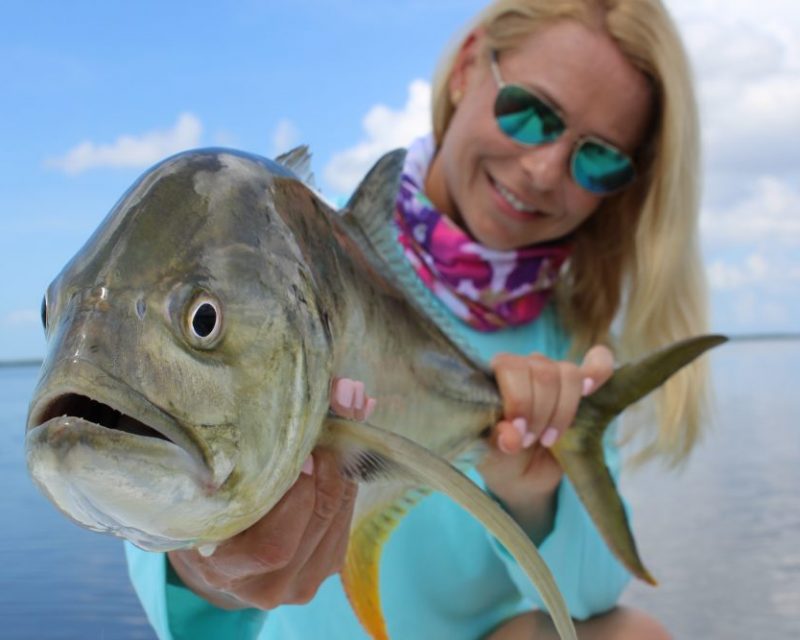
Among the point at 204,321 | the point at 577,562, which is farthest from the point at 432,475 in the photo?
the point at 577,562

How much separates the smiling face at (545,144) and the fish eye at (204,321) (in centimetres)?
176

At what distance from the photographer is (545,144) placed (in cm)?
264

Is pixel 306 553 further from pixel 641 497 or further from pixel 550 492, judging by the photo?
pixel 641 497

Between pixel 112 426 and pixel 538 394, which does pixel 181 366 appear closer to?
pixel 112 426

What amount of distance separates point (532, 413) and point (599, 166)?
3.36 feet

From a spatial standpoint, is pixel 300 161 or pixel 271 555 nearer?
pixel 271 555

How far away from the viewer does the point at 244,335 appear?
107cm

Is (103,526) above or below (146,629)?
above

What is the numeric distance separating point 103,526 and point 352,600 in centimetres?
65

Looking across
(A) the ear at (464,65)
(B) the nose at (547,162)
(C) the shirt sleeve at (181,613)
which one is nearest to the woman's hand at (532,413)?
(C) the shirt sleeve at (181,613)

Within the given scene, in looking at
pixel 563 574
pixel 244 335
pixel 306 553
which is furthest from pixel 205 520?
pixel 563 574

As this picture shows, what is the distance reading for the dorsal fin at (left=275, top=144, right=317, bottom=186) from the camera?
1.47 m

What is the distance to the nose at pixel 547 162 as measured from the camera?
8.64ft

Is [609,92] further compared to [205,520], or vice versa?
[609,92]
